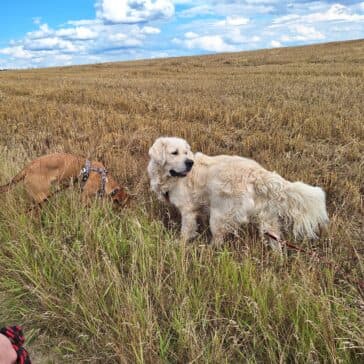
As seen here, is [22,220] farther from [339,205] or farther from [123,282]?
[339,205]

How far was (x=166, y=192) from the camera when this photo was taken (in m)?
5.00

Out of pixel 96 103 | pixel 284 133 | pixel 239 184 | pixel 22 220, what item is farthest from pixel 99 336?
pixel 96 103

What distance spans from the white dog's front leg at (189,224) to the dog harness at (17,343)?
2376 millimetres

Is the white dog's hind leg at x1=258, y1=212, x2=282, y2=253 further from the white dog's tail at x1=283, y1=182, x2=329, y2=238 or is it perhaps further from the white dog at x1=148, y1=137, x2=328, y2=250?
the white dog's tail at x1=283, y1=182, x2=329, y2=238

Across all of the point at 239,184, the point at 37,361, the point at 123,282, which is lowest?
the point at 37,361

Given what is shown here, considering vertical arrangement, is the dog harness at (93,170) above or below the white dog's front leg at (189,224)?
above

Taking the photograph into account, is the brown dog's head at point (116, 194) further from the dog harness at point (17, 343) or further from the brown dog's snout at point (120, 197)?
the dog harness at point (17, 343)

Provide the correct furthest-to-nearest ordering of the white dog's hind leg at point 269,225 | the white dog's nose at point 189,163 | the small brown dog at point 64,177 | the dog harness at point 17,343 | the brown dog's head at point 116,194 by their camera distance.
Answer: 1. the brown dog's head at point 116,194
2. the small brown dog at point 64,177
3. the white dog's nose at point 189,163
4. the white dog's hind leg at point 269,225
5. the dog harness at point 17,343

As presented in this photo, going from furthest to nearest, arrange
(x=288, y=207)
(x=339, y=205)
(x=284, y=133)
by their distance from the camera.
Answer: (x=284, y=133) < (x=339, y=205) < (x=288, y=207)

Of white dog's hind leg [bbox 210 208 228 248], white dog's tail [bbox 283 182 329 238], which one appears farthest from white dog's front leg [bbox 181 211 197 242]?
white dog's tail [bbox 283 182 329 238]

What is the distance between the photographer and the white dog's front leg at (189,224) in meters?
4.62

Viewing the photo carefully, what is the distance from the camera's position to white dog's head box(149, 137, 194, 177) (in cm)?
475

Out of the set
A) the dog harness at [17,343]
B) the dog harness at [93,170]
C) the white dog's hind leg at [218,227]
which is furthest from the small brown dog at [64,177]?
the dog harness at [17,343]

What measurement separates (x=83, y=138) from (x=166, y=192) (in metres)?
3.96
